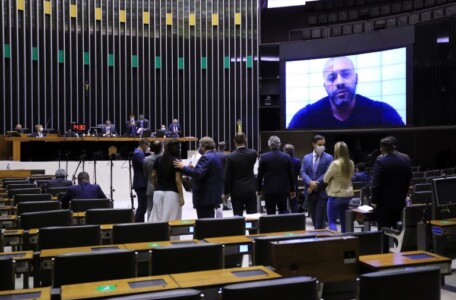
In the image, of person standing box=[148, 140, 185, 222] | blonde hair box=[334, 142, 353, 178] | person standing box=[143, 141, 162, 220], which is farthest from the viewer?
person standing box=[143, 141, 162, 220]

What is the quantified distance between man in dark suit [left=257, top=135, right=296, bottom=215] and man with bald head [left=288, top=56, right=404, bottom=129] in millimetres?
11343

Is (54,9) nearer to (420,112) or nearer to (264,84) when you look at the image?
(264,84)

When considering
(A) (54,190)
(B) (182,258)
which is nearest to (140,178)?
(A) (54,190)

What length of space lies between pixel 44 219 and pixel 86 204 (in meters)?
1.14

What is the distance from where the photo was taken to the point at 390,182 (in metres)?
5.52

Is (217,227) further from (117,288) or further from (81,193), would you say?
(81,193)

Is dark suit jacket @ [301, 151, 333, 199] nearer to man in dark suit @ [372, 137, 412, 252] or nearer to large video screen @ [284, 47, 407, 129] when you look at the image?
man in dark suit @ [372, 137, 412, 252]

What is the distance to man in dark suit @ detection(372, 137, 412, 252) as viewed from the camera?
18.1ft

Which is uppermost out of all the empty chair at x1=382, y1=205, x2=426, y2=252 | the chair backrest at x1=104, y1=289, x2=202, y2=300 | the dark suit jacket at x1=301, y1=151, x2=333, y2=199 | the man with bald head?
the man with bald head

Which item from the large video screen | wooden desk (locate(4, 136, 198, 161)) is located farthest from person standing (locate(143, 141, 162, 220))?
the large video screen

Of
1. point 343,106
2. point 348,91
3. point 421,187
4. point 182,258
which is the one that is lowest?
point 182,258

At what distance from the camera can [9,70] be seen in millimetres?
18516

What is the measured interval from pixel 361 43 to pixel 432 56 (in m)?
2.66

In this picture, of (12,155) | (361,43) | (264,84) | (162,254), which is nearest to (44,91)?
(12,155)
